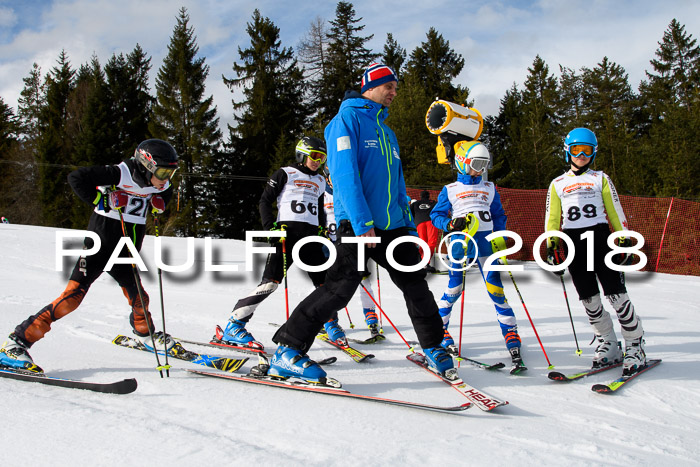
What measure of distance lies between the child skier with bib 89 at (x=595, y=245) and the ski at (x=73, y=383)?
3371 millimetres

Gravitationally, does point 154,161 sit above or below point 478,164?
below

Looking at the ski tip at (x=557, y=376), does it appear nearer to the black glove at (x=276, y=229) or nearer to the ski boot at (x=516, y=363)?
the ski boot at (x=516, y=363)

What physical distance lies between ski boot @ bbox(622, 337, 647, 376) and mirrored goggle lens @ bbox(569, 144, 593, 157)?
5.22ft

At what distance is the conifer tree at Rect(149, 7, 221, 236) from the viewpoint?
31172 mm

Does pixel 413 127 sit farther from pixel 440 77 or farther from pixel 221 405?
pixel 221 405

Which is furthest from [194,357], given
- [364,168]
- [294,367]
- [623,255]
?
[623,255]

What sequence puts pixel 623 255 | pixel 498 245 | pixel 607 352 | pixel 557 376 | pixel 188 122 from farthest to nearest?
pixel 188 122 < pixel 498 245 < pixel 607 352 < pixel 623 255 < pixel 557 376

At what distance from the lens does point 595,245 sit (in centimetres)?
391

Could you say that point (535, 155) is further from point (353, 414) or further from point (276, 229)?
point (353, 414)

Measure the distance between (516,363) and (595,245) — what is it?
1171 mm

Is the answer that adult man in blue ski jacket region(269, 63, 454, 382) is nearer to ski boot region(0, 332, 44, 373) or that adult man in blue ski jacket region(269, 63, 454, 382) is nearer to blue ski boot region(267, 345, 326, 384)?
blue ski boot region(267, 345, 326, 384)

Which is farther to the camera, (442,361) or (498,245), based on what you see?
(498,245)

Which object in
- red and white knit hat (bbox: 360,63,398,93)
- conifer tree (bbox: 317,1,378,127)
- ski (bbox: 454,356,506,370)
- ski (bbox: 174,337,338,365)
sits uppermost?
conifer tree (bbox: 317,1,378,127)

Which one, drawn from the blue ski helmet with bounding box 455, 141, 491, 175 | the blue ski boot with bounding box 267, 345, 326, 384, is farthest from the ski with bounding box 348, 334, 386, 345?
the blue ski helmet with bounding box 455, 141, 491, 175
